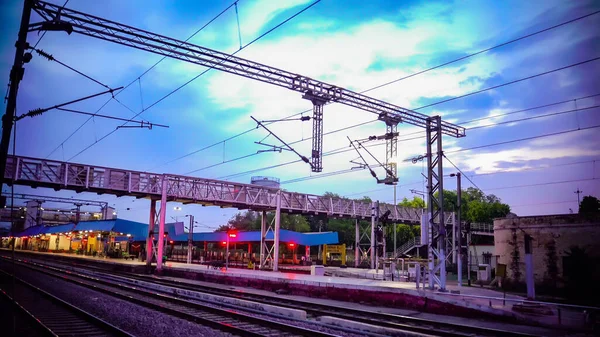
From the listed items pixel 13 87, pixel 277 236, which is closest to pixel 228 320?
pixel 13 87

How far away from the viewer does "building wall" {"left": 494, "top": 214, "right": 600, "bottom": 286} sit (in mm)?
24691

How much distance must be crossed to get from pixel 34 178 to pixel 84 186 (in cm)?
322

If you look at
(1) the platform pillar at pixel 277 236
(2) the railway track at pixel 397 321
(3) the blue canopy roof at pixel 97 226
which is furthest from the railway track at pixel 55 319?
(3) the blue canopy roof at pixel 97 226

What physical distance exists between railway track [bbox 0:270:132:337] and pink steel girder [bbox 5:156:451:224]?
42.8ft

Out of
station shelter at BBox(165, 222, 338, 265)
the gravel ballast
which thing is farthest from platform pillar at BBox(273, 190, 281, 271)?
the gravel ballast

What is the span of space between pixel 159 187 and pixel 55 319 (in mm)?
22241

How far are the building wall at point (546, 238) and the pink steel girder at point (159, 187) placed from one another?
17653mm

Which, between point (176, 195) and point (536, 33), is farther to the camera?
point (176, 195)

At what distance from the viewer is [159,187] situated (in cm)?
3512

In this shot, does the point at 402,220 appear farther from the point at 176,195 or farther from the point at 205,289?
the point at 205,289

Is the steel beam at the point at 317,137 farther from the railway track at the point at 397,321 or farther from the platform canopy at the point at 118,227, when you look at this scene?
the platform canopy at the point at 118,227

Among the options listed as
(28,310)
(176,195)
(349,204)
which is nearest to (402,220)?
(349,204)

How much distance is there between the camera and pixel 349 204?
4675cm

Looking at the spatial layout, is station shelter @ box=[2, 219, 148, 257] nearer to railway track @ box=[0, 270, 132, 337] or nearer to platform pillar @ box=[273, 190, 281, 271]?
platform pillar @ box=[273, 190, 281, 271]
